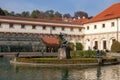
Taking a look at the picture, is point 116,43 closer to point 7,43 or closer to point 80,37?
point 80,37

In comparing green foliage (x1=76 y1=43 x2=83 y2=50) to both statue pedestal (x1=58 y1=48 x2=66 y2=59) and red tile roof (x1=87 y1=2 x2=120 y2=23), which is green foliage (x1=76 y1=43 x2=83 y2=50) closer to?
red tile roof (x1=87 y1=2 x2=120 y2=23)

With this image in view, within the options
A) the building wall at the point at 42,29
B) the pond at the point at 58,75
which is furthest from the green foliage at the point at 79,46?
the pond at the point at 58,75

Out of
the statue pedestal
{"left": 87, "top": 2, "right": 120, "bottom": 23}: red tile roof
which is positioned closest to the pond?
the statue pedestal

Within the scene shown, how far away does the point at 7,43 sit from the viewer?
56.2 meters

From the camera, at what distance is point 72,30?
67.1m

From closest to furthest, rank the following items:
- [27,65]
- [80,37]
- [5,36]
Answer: [27,65] < [5,36] < [80,37]

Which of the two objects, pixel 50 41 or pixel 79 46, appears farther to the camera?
pixel 79 46

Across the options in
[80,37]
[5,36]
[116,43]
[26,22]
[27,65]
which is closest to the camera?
[27,65]

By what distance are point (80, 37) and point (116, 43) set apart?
53.8 feet

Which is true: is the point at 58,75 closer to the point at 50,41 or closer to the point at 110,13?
the point at 50,41

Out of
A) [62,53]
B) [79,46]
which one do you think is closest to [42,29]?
[79,46]

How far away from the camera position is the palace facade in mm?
57812

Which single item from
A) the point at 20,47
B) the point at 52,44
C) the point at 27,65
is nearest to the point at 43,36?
the point at 52,44

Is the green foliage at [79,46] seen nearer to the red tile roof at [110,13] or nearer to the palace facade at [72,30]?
the palace facade at [72,30]
